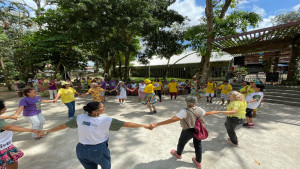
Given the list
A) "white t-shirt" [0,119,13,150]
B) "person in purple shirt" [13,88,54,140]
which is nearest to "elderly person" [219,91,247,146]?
"white t-shirt" [0,119,13,150]

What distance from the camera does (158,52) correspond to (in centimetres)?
1390

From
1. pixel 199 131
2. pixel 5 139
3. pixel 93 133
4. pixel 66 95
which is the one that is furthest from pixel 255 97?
pixel 66 95

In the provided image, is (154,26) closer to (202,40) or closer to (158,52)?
(158,52)

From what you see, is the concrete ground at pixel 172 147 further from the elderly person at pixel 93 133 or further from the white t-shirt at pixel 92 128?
the white t-shirt at pixel 92 128

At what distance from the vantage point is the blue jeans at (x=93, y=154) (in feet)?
6.04

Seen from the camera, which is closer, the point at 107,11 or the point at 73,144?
the point at 73,144

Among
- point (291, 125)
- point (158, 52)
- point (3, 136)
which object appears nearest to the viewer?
point (3, 136)

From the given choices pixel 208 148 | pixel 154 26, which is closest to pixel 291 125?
pixel 208 148

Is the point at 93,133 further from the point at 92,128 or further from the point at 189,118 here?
the point at 189,118

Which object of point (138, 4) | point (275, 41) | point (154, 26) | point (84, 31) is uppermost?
point (138, 4)

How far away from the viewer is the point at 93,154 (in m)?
1.85

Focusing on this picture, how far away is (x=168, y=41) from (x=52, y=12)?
11.0 metres

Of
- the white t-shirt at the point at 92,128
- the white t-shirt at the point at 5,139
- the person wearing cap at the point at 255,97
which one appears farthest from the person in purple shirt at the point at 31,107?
the person wearing cap at the point at 255,97

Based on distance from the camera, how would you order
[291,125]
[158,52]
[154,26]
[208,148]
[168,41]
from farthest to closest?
[158,52], [168,41], [154,26], [291,125], [208,148]
